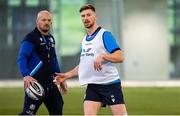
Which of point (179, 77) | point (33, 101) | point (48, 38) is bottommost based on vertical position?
point (179, 77)

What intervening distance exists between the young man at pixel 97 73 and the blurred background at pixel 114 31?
22706 mm

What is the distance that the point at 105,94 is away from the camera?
8109mm

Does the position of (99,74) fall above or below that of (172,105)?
above

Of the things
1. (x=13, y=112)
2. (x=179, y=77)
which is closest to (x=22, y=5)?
(x=179, y=77)

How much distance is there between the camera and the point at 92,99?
8.11 m

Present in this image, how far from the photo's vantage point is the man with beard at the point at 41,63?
893cm

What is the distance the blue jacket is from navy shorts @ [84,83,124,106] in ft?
3.79

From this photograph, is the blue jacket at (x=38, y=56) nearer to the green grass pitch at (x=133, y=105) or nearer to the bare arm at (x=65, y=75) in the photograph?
the bare arm at (x=65, y=75)

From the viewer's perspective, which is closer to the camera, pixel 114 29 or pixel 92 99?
pixel 92 99

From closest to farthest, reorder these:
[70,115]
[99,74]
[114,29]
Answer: [99,74] → [70,115] → [114,29]

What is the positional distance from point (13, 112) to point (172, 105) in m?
4.33

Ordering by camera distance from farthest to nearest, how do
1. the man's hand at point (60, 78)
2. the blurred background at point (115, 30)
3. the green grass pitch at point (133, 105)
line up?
the blurred background at point (115, 30) → the green grass pitch at point (133, 105) → the man's hand at point (60, 78)

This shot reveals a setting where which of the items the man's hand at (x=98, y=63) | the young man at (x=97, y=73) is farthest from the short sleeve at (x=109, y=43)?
the man's hand at (x=98, y=63)

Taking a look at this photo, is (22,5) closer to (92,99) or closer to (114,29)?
(114,29)
